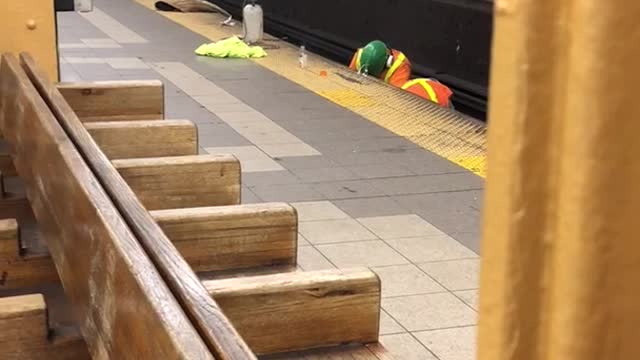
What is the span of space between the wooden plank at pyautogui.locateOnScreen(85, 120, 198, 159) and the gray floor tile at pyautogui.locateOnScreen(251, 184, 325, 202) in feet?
4.31

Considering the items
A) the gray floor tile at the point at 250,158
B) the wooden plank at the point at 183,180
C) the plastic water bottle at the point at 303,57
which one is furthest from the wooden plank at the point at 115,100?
the plastic water bottle at the point at 303,57

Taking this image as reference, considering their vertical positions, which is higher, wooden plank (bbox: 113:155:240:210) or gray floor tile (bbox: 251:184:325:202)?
wooden plank (bbox: 113:155:240:210)

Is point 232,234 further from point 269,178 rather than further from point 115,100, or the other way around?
point 269,178

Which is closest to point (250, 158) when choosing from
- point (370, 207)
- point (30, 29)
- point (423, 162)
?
point (423, 162)

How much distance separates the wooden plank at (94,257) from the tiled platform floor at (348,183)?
48.2 inches

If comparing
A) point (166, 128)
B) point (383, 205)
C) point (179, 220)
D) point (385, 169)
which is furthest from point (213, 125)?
point (179, 220)

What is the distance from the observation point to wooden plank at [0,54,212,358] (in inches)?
66.2

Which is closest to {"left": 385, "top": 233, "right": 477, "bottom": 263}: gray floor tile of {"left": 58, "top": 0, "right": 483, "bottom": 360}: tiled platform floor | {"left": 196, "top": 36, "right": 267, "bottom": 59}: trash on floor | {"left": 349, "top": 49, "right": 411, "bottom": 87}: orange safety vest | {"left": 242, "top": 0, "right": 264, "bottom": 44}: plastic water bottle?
{"left": 58, "top": 0, "right": 483, "bottom": 360}: tiled platform floor

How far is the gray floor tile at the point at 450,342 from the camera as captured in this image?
125 inches

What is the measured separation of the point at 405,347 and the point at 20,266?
1.26m

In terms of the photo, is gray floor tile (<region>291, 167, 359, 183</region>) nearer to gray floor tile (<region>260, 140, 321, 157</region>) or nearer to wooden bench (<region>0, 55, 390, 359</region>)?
gray floor tile (<region>260, 140, 321, 157</region>)

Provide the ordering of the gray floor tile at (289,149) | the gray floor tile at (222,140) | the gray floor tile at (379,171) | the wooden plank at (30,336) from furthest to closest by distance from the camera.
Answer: the gray floor tile at (222,140), the gray floor tile at (289,149), the gray floor tile at (379,171), the wooden plank at (30,336)

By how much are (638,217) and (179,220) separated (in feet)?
7.44

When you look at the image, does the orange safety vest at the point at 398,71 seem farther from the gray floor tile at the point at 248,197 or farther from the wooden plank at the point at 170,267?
the wooden plank at the point at 170,267
